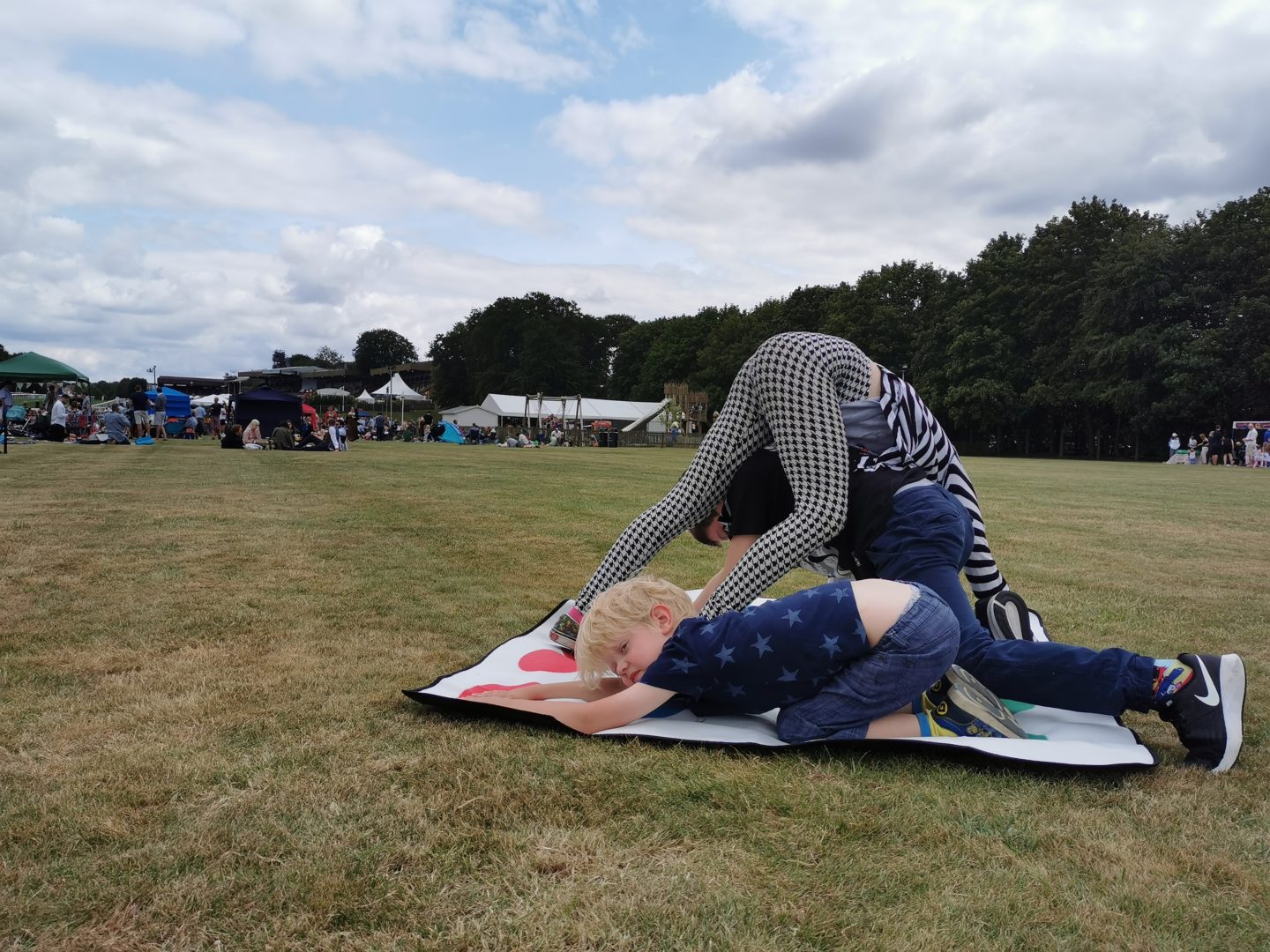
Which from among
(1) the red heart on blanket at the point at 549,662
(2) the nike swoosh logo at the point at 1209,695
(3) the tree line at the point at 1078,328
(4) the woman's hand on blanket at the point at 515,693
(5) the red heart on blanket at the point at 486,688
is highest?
(3) the tree line at the point at 1078,328

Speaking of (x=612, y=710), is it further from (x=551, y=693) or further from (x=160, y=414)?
(x=160, y=414)

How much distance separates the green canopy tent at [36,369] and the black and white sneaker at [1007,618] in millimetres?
28621

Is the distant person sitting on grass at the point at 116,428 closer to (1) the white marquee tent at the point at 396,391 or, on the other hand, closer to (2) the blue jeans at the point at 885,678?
(1) the white marquee tent at the point at 396,391

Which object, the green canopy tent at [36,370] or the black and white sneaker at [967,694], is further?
the green canopy tent at [36,370]

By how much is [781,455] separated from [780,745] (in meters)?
1.05

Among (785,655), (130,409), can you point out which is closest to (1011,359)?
(130,409)

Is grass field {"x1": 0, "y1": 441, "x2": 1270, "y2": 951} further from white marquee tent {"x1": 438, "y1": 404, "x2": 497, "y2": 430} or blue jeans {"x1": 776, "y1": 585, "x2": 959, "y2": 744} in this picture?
white marquee tent {"x1": 438, "y1": 404, "x2": 497, "y2": 430}

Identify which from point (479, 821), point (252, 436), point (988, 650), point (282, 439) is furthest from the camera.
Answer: point (252, 436)

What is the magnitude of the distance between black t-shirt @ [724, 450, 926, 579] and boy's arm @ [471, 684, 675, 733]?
2.72 ft

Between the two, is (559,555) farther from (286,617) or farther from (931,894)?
(931,894)

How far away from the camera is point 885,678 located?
2645 millimetres

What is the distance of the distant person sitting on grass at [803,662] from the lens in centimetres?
263

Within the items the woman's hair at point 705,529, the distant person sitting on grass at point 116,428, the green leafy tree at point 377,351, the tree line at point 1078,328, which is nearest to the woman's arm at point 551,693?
the woman's hair at point 705,529

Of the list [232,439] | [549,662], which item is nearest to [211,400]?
[232,439]
